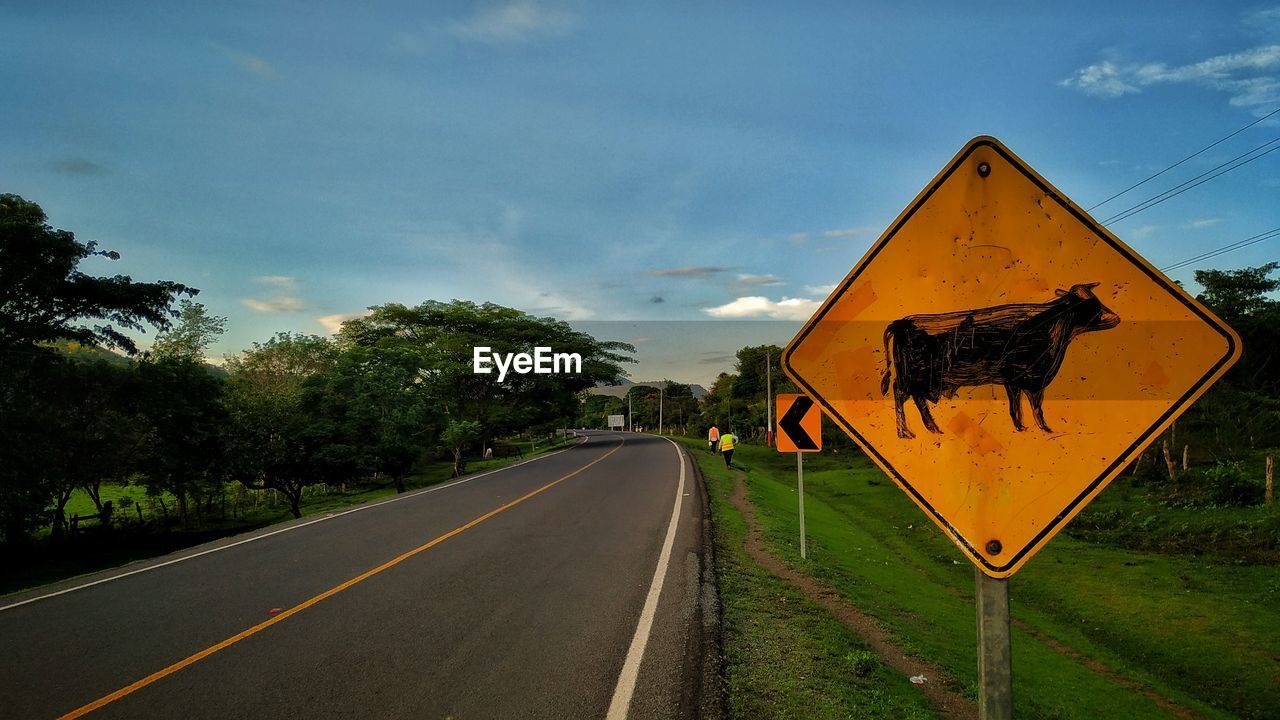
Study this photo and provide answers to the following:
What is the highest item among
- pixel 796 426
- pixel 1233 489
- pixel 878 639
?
pixel 796 426

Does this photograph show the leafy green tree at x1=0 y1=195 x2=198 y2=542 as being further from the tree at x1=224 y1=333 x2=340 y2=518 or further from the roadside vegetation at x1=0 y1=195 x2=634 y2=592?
the tree at x1=224 y1=333 x2=340 y2=518

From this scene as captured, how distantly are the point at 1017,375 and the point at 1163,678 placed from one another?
34.3ft

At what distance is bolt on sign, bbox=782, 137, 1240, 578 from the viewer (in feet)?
5.13

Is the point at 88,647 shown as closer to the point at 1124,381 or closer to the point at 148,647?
the point at 148,647

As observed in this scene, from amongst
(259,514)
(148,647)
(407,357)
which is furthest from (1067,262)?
(259,514)

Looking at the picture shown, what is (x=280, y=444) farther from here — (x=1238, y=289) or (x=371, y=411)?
(x=1238, y=289)

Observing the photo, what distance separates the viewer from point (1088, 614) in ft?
36.3

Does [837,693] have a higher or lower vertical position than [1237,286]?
lower

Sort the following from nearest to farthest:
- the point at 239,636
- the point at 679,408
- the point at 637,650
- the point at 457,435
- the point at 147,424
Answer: the point at 637,650, the point at 239,636, the point at 147,424, the point at 457,435, the point at 679,408

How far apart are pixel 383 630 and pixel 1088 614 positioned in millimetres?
12458

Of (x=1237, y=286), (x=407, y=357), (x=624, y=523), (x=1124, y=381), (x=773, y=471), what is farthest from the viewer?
(x=773, y=471)

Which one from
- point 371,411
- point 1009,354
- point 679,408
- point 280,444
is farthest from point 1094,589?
point 679,408

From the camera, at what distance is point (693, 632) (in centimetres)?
543

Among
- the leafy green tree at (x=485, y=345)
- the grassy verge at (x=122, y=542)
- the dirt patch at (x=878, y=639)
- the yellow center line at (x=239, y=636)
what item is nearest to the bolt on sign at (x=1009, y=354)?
the dirt patch at (x=878, y=639)
